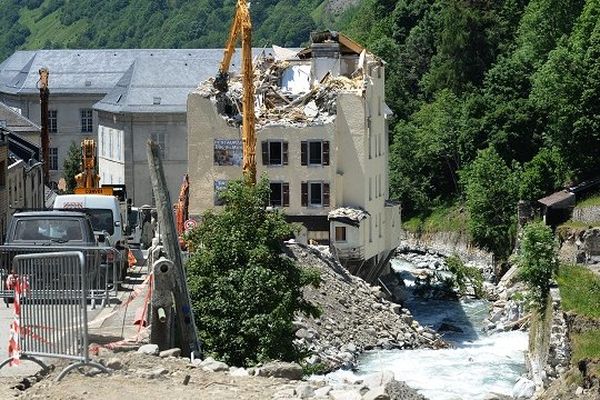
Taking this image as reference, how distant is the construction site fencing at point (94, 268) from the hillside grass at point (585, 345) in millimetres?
17333

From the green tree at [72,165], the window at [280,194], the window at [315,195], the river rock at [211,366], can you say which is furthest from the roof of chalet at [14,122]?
the river rock at [211,366]

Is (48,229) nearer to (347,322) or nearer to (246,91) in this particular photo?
(347,322)

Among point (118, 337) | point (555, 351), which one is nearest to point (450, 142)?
point (555, 351)

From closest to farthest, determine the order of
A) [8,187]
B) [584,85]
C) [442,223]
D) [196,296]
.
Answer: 1. [196,296]
2. [8,187]
3. [584,85]
4. [442,223]

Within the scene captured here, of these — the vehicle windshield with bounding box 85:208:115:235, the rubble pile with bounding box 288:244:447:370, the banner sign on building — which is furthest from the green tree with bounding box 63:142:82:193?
the vehicle windshield with bounding box 85:208:115:235

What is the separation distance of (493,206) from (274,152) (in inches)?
751

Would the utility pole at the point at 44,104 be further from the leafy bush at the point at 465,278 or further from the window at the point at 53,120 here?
the leafy bush at the point at 465,278

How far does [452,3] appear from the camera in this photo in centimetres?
12950

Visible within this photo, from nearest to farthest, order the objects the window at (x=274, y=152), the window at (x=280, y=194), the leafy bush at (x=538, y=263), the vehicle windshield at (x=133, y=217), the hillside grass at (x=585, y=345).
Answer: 1. the hillside grass at (x=585, y=345)
2. the vehicle windshield at (x=133, y=217)
3. the leafy bush at (x=538, y=263)
4. the window at (x=280, y=194)
5. the window at (x=274, y=152)

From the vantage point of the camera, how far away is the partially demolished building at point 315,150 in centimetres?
8400

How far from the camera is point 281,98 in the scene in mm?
87375

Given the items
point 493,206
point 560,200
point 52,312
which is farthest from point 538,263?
point 52,312

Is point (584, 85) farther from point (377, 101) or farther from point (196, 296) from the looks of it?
point (196, 296)

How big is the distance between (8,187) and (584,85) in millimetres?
32013
